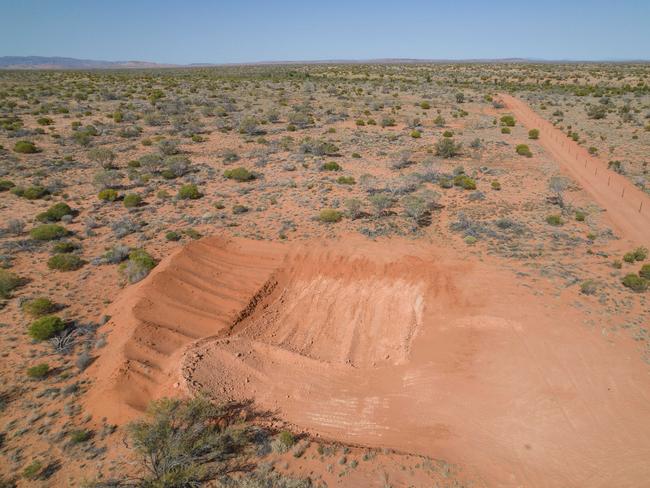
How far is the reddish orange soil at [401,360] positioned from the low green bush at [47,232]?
7000mm

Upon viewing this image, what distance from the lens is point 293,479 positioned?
27.8 ft

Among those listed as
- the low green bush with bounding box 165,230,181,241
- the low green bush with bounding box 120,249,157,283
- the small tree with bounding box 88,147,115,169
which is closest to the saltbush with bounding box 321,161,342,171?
the low green bush with bounding box 165,230,181,241

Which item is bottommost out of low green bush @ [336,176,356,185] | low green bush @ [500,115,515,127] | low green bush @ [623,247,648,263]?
low green bush @ [623,247,648,263]

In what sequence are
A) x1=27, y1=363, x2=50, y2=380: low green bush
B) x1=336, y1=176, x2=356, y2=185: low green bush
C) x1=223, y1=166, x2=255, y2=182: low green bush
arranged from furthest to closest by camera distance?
1. x1=223, y1=166, x2=255, y2=182: low green bush
2. x1=336, y1=176, x2=356, y2=185: low green bush
3. x1=27, y1=363, x2=50, y2=380: low green bush

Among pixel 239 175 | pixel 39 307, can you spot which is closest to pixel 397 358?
pixel 39 307

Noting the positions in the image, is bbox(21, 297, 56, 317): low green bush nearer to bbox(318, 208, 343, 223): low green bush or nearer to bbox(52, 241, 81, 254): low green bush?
bbox(52, 241, 81, 254): low green bush

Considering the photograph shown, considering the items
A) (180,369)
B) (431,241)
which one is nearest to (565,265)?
(431,241)

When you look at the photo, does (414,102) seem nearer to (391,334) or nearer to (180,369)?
(391,334)

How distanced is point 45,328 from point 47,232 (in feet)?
28.4

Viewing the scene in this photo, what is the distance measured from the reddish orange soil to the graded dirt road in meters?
10.7

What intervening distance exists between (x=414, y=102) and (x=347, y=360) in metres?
57.4

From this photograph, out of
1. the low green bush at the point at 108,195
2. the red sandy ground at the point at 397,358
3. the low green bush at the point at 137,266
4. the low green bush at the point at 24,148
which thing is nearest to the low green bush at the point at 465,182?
the red sandy ground at the point at 397,358

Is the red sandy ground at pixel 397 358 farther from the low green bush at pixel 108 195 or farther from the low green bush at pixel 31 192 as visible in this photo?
the low green bush at pixel 31 192

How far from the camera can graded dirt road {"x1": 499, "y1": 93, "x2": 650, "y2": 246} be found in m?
21.3
